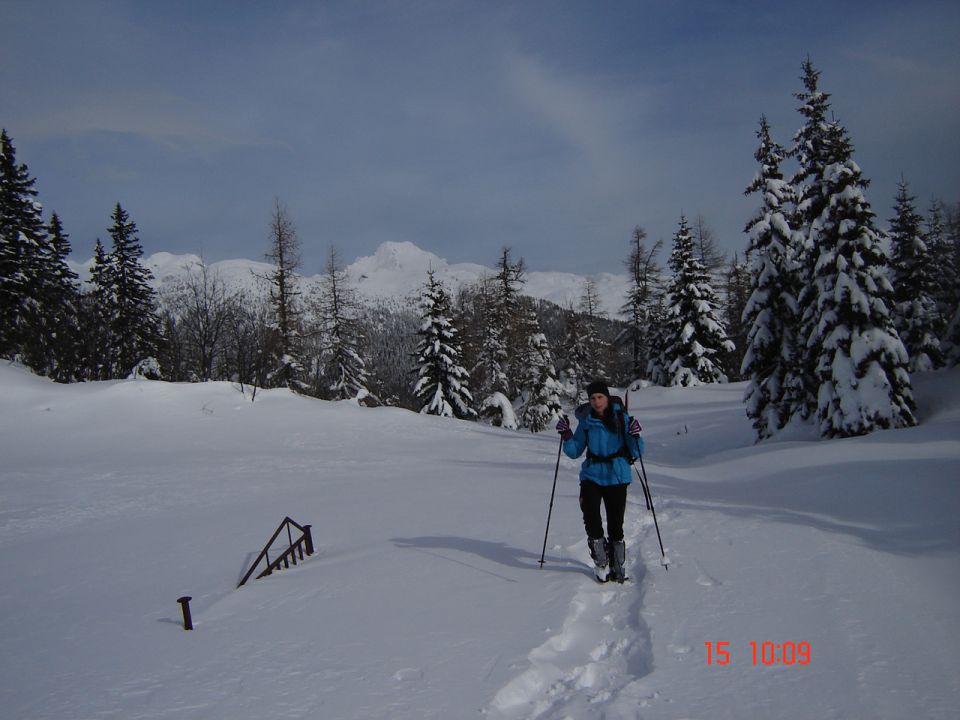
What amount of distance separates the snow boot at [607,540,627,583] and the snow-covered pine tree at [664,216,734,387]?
3242 centimetres

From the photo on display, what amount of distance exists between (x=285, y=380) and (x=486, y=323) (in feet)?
43.2

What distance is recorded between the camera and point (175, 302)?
42.5m

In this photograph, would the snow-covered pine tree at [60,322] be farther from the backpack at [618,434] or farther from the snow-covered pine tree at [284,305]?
the backpack at [618,434]

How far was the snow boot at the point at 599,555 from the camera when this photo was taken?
5953 millimetres

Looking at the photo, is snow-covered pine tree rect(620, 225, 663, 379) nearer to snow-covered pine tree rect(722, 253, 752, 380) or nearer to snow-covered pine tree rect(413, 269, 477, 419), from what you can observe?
snow-covered pine tree rect(722, 253, 752, 380)

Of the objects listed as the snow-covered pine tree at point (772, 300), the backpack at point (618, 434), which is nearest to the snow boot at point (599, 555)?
the backpack at point (618, 434)

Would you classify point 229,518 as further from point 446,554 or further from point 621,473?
point 621,473

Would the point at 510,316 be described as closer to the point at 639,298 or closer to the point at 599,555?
the point at 639,298

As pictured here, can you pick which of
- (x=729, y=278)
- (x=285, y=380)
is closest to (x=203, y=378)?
(x=285, y=380)

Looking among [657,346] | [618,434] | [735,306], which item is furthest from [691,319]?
[618,434]

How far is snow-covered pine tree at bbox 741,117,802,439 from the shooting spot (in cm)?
2109

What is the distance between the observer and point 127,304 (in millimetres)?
35156

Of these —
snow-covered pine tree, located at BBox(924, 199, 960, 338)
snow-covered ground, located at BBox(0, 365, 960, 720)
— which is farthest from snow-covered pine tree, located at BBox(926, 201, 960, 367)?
snow-covered ground, located at BBox(0, 365, 960, 720)

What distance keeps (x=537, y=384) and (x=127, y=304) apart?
27144 millimetres
